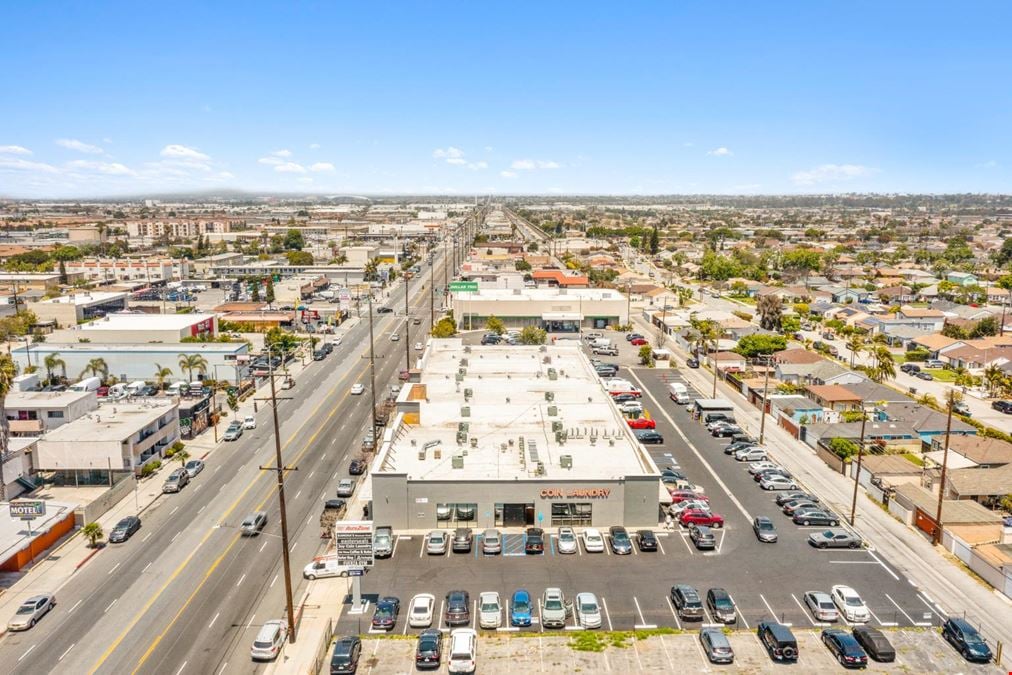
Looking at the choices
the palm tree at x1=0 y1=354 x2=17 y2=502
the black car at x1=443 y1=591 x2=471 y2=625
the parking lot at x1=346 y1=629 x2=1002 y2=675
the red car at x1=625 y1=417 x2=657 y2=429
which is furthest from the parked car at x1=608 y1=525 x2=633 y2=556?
the palm tree at x1=0 y1=354 x2=17 y2=502

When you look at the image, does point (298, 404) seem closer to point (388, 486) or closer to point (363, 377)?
point (363, 377)

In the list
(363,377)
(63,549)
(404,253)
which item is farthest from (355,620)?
(404,253)

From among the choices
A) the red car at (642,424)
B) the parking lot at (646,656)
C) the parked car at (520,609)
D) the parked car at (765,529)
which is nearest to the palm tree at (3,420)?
the parking lot at (646,656)

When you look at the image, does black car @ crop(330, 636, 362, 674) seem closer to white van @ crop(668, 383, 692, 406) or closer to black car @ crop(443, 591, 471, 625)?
black car @ crop(443, 591, 471, 625)

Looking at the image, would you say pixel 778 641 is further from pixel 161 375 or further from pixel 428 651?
pixel 161 375

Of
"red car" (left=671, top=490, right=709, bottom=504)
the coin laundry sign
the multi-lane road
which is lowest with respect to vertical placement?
the multi-lane road
